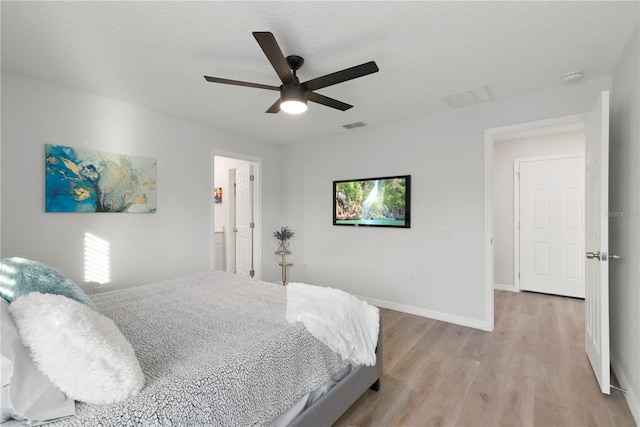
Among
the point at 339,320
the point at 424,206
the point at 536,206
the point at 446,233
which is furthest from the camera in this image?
the point at 536,206

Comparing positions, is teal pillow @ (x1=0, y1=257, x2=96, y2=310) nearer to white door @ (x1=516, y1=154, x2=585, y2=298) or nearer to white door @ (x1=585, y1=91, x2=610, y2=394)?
white door @ (x1=585, y1=91, x2=610, y2=394)

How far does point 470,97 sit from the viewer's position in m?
2.97

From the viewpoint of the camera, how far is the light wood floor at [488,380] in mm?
1819

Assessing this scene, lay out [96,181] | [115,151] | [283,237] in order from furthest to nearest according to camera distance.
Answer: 1. [283,237]
2. [115,151]
3. [96,181]

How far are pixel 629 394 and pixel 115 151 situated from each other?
4686mm

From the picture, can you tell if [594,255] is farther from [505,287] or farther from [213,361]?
[505,287]

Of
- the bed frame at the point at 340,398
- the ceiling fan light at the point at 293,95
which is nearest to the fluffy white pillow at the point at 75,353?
the bed frame at the point at 340,398

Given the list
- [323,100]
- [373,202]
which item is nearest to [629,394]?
[373,202]

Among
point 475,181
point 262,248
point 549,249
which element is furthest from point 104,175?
point 549,249

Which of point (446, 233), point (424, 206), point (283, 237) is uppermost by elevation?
point (424, 206)

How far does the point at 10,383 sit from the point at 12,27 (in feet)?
7.23

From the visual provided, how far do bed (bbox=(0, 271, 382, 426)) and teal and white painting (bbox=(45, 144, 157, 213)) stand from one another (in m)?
1.12

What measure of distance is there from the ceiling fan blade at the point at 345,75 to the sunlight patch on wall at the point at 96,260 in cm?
260

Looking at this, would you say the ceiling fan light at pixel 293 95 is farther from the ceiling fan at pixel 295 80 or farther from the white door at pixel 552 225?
the white door at pixel 552 225
